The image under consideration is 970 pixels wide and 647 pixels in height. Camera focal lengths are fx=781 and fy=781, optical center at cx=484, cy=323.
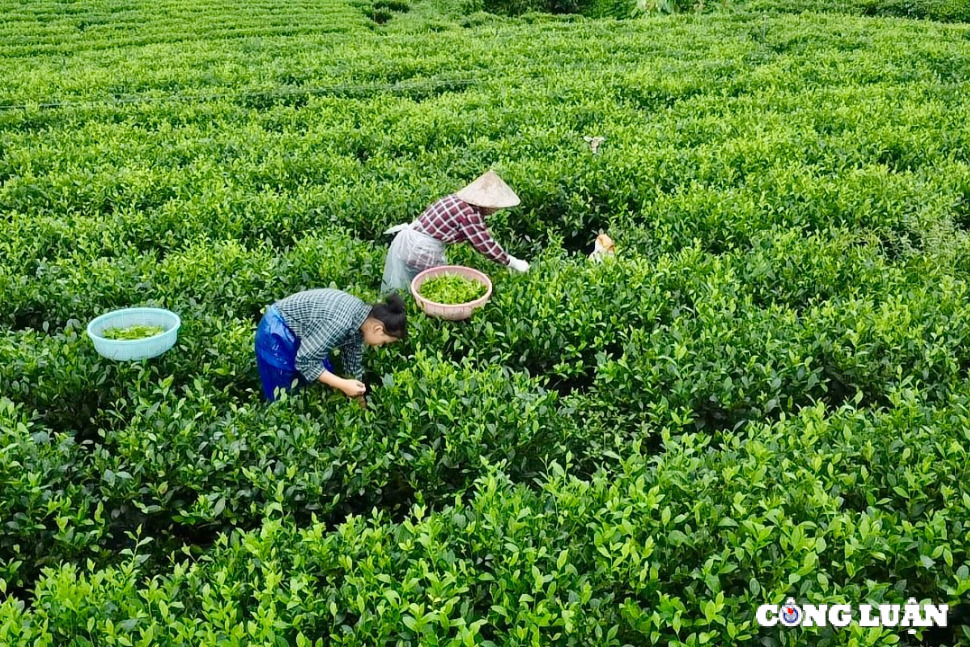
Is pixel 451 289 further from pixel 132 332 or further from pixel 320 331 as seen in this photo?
pixel 132 332

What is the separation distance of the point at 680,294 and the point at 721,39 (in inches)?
497

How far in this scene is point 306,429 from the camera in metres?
4.60

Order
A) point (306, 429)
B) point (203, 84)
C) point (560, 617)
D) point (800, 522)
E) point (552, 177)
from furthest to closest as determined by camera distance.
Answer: point (203, 84) → point (552, 177) → point (306, 429) → point (800, 522) → point (560, 617)

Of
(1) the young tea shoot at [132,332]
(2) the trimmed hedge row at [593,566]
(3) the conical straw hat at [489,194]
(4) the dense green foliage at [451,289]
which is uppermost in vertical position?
(3) the conical straw hat at [489,194]

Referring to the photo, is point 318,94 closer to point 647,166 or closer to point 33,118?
point 33,118

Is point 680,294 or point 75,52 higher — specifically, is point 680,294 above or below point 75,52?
below

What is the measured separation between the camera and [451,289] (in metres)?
5.79

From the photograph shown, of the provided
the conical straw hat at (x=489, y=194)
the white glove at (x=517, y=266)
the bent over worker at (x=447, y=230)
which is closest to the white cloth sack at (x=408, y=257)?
the bent over worker at (x=447, y=230)

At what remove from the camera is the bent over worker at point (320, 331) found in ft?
15.4

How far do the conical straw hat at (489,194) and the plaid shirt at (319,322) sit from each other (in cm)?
169

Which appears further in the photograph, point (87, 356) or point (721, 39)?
point (721, 39)

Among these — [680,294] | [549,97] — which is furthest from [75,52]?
[680,294]

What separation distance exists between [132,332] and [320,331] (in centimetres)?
146

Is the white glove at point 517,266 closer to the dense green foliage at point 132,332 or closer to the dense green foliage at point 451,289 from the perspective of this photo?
the dense green foliage at point 451,289
